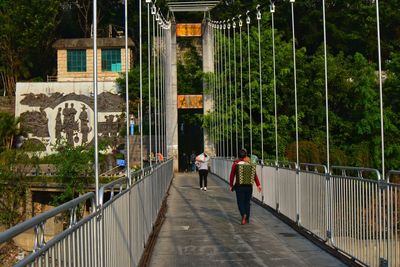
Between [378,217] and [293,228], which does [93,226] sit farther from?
[293,228]

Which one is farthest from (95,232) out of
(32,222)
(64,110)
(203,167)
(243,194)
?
(64,110)

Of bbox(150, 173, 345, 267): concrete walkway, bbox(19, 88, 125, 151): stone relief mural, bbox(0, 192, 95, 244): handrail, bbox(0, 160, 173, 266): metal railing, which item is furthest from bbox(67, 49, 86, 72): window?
bbox(0, 192, 95, 244): handrail

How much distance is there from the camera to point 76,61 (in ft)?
205

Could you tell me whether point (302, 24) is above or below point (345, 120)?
above

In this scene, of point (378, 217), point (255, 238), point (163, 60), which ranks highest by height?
point (163, 60)

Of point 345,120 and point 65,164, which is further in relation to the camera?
point 345,120

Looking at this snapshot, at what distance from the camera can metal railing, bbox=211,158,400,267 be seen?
7586 mm

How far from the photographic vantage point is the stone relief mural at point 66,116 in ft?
193

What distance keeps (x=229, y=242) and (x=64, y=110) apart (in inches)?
1943

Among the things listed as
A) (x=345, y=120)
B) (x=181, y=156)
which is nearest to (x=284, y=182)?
(x=345, y=120)

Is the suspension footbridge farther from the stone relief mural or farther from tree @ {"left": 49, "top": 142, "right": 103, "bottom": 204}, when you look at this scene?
the stone relief mural

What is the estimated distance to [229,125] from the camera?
4775 centimetres

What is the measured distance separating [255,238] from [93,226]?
7.32 meters

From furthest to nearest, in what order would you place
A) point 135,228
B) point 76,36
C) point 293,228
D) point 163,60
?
point 76,36, point 163,60, point 293,228, point 135,228
